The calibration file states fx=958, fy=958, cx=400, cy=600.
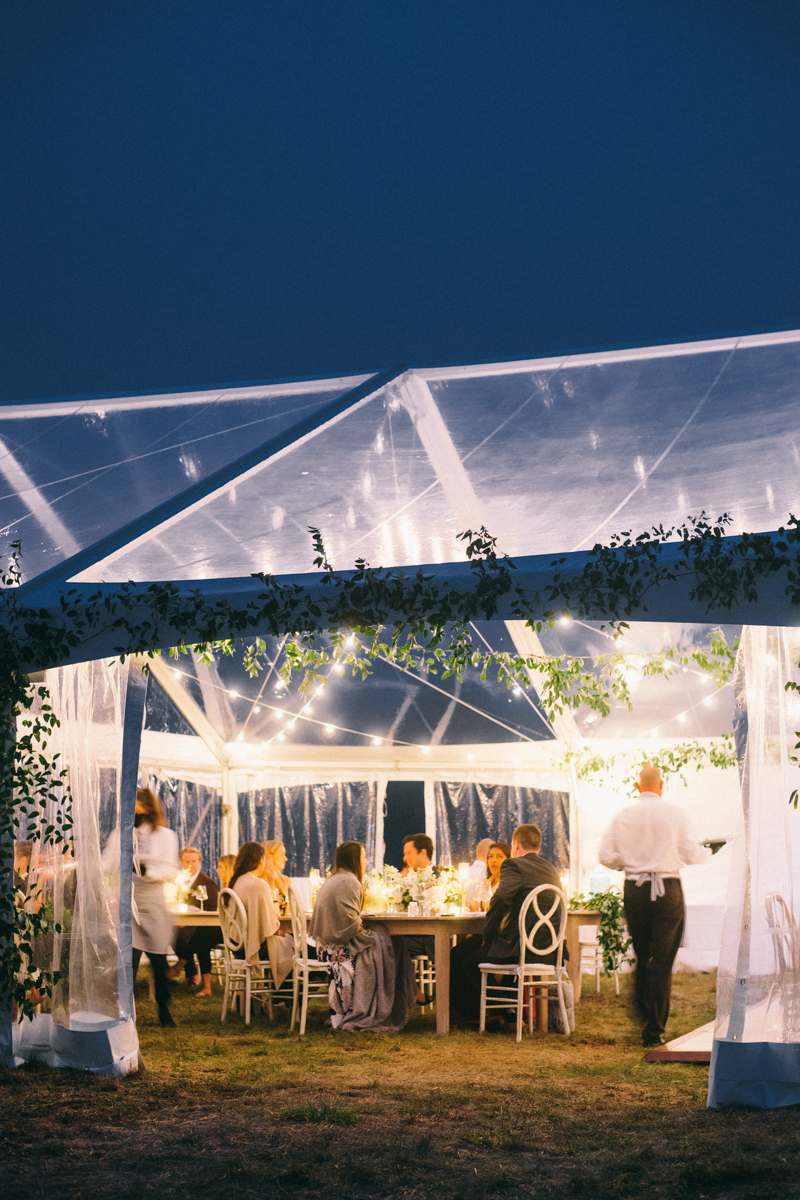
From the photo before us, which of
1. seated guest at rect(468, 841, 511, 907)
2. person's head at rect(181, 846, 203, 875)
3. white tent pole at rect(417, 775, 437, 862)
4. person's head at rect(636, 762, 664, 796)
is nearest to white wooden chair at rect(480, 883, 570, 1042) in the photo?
seated guest at rect(468, 841, 511, 907)

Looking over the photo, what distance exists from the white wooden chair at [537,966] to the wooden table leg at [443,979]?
0.78ft

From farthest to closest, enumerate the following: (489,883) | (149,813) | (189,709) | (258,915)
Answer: (189,709)
(489,883)
(258,915)
(149,813)

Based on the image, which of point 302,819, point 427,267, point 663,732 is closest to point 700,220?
point 427,267

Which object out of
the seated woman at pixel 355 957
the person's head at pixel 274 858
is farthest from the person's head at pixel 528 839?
the person's head at pixel 274 858

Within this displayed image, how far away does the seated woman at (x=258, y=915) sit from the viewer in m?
7.01

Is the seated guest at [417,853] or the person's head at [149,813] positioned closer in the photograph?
the person's head at [149,813]

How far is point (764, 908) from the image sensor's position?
162 inches

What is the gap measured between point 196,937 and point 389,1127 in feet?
16.9

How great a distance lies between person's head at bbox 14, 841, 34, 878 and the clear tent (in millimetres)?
1389

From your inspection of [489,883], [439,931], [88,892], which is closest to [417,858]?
[489,883]

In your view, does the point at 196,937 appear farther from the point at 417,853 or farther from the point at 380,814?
the point at 380,814

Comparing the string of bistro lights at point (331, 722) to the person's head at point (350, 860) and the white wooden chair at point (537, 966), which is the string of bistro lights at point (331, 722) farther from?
the white wooden chair at point (537, 966)

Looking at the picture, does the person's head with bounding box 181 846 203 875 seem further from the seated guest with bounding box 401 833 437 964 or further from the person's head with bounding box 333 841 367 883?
the person's head with bounding box 333 841 367 883

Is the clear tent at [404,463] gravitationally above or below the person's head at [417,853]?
above
